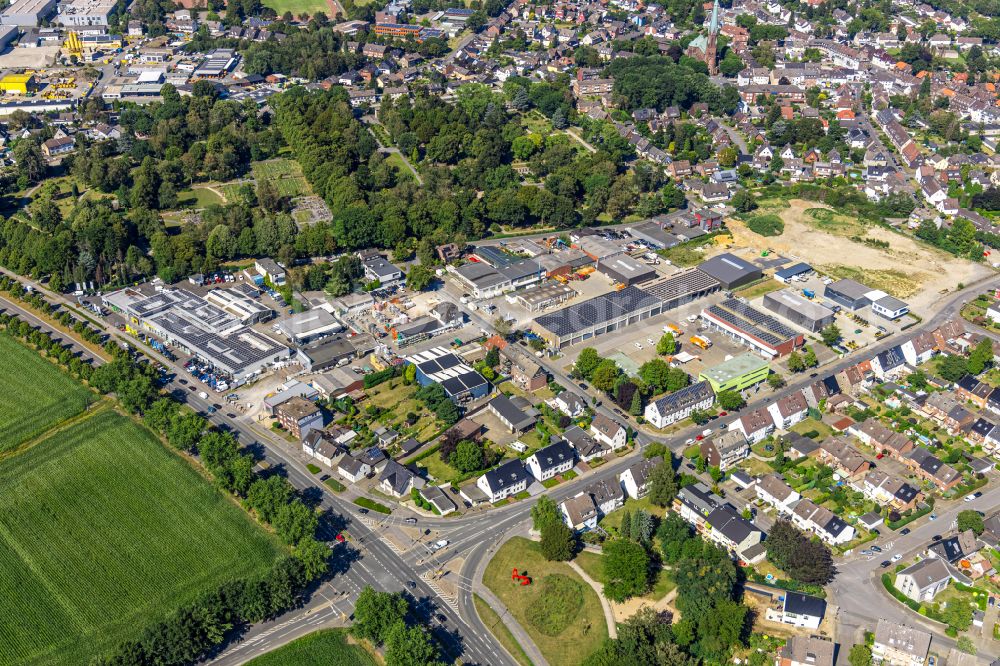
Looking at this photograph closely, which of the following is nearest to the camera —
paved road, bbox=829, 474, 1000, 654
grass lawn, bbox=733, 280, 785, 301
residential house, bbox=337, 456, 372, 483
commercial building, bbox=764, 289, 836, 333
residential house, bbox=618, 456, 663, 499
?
paved road, bbox=829, 474, 1000, 654

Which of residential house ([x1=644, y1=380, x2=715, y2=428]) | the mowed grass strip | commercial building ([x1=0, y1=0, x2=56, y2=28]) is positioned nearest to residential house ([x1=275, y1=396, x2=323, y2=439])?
the mowed grass strip

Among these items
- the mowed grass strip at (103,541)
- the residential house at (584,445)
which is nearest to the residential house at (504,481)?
the residential house at (584,445)

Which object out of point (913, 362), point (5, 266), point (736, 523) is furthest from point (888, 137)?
point (5, 266)

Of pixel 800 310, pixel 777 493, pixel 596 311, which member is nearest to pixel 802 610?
pixel 777 493

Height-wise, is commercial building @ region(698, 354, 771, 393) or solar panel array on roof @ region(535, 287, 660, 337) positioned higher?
solar panel array on roof @ region(535, 287, 660, 337)

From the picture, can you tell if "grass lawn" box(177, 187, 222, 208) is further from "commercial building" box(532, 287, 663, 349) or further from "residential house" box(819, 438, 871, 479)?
"residential house" box(819, 438, 871, 479)

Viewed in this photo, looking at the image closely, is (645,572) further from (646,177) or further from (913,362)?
(646,177)
